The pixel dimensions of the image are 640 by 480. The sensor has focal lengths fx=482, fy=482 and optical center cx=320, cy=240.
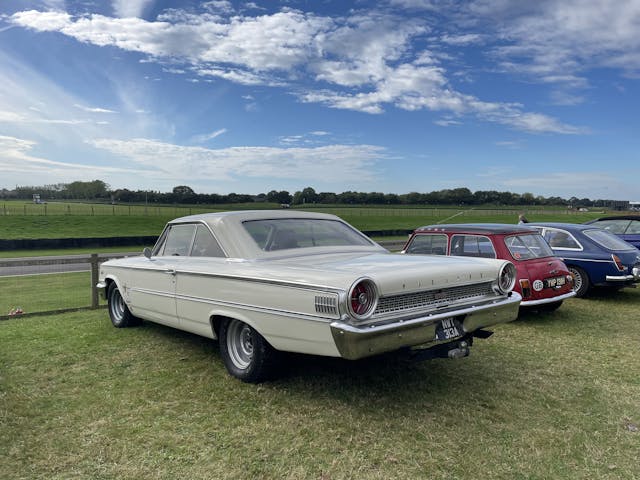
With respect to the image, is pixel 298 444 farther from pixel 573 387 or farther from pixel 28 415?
pixel 573 387

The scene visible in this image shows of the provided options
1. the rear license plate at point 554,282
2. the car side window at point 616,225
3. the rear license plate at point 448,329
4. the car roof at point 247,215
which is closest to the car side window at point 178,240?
the car roof at point 247,215

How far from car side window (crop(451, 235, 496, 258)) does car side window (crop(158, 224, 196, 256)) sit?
4.20 metres

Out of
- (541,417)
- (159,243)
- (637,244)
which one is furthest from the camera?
(637,244)

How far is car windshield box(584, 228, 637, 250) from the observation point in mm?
8914

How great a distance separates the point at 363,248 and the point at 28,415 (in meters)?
3.25

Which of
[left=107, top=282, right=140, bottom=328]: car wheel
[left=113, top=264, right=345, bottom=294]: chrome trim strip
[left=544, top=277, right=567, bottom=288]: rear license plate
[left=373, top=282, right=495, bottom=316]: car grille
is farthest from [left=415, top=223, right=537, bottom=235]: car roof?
[left=107, top=282, right=140, bottom=328]: car wheel

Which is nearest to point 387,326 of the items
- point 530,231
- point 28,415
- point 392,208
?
point 28,415

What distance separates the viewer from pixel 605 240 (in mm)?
9055

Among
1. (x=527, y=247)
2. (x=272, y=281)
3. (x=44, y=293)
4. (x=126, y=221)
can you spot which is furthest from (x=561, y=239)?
(x=126, y=221)

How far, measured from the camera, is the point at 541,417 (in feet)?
12.2

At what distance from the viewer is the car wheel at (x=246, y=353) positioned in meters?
4.03

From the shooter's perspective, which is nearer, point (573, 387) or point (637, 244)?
point (573, 387)

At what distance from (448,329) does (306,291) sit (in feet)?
3.88

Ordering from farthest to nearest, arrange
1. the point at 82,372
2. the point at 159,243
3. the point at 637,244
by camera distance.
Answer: the point at 637,244 → the point at 159,243 → the point at 82,372
